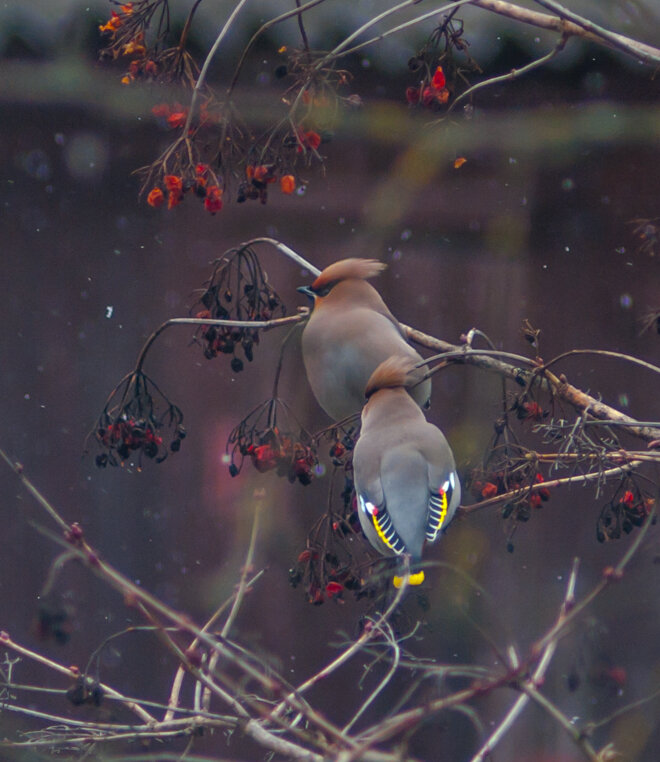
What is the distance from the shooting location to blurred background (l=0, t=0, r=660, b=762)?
2854 mm

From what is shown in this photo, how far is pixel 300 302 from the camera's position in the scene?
115 inches

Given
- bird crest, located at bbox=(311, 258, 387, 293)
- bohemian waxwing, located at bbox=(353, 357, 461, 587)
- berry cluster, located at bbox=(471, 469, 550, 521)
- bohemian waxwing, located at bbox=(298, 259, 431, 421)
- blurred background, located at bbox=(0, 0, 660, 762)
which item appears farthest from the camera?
blurred background, located at bbox=(0, 0, 660, 762)

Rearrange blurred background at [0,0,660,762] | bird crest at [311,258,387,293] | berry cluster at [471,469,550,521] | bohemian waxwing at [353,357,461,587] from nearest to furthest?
berry cluster at [471,469,550,521] → bohemian waxwing at [353,357,461,587] → bird crest at [311,258,387,293] → blurred background at [0,0,660,762]

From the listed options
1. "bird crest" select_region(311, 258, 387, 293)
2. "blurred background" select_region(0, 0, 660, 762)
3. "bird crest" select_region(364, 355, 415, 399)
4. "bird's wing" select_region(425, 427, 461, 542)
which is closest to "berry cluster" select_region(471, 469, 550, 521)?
"bird's wing" select_region(425, 427, 461, 542)

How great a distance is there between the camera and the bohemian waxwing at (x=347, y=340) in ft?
6.37

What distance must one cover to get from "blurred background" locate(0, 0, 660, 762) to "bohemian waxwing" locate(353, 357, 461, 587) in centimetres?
100

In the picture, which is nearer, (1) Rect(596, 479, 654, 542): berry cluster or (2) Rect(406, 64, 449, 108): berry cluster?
(2) Rect(406, 64, 449, 108): berry cluster

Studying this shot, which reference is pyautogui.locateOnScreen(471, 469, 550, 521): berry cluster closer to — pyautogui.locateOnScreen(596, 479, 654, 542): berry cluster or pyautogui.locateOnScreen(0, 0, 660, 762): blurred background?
pyautogui.locateOnScreen(596, 479, 654, 542): berry cluster

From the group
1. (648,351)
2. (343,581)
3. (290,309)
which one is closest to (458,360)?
(343,581)

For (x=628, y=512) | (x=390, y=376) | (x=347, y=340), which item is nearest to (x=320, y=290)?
(x=347, y=340)

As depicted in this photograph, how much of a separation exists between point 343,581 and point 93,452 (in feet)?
5.57

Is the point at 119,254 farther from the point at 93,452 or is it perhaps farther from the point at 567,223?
the point at 567,223

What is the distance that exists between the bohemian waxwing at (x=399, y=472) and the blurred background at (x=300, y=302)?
100cm

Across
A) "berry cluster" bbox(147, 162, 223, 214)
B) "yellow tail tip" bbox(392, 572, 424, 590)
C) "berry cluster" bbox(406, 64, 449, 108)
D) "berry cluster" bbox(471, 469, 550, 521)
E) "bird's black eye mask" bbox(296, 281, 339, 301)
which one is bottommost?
"yellow tail tip" bbox(392, 572, 424, 590)
